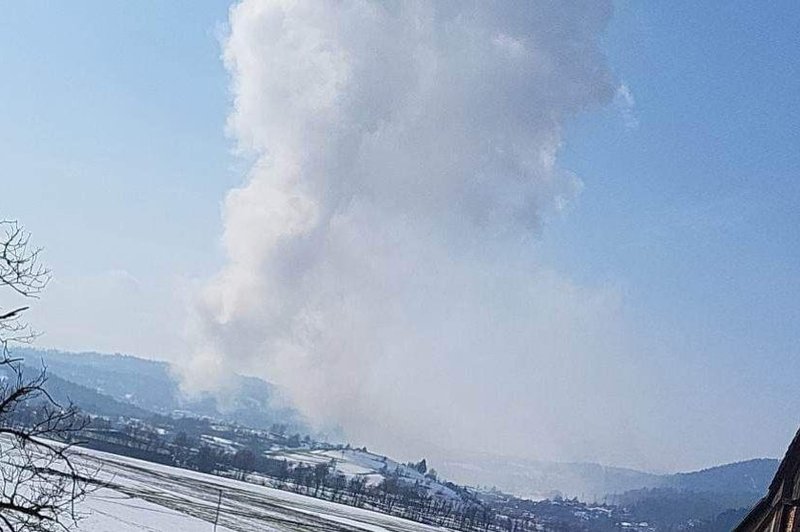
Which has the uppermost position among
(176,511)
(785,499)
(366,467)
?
(366,467)

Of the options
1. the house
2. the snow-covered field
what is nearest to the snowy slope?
the snow-covered field

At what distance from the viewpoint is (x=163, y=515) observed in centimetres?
4344

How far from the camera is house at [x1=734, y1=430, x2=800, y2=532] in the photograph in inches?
327

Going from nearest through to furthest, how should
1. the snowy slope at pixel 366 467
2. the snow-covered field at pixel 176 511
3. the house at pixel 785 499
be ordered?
the house at pixel 785 499 < the snow-covered field at pixel 176 511 < the snowy slope at pixel 366 467

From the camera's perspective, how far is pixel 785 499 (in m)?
8.70

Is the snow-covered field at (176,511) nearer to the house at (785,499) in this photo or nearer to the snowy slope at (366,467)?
the house at (785,499)

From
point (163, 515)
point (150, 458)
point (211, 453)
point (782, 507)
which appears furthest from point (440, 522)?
point (782, 507)

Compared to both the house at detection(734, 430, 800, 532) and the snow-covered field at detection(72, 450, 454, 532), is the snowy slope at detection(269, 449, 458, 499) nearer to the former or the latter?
the snow-covered field at detection(72, 450, 454, 532)

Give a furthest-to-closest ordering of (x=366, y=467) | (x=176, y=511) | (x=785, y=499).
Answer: (x=366, y=467)
(x=176, y=511)
(x=785, y=499)

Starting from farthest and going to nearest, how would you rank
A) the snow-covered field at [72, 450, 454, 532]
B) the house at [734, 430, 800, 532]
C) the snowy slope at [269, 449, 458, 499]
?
the snowy slope at [269, 449, 458, 499]
the snow-covered field at [72, 450, 454, 532]
the house at [734, 430, 800, 532]

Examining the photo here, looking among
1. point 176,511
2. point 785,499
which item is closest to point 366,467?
point 176,511

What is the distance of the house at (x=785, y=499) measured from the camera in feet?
27.3

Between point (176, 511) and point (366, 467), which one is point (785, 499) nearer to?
point (176, 511)

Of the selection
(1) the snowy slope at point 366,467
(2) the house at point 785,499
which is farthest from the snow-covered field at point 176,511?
(1) the snowy slope at point 366,467
